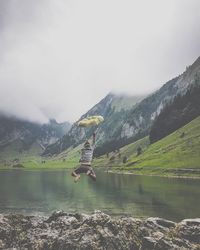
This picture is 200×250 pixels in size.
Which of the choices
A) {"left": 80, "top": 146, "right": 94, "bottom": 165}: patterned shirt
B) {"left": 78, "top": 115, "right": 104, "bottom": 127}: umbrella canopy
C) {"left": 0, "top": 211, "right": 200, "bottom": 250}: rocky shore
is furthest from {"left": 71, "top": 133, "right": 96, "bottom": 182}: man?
{"left": 0, "top": 211, "right": 200, "bottom": 250}: rocky shore

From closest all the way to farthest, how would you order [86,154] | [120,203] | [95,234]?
1. [86,154]
2. [95,234]
3. [120,203]

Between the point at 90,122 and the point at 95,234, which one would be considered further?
the point at 95,234

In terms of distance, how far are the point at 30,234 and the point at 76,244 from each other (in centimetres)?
616

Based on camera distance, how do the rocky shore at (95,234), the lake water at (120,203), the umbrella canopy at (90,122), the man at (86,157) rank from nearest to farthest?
the umbrella canopy at (90,122), the man at (86,157), the rocky shore at (95,234), the lake water at (120,203)

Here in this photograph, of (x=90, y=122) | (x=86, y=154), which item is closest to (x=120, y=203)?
(x=86, y=154)

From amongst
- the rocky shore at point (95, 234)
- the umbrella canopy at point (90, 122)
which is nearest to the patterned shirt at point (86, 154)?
the umbrella canopy at point (90, 122)

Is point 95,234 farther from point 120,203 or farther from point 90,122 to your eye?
point 120,203

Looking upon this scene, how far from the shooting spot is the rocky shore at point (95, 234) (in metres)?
40.4

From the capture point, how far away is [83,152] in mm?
28906

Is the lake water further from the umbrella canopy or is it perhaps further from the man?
the umbrella canopy

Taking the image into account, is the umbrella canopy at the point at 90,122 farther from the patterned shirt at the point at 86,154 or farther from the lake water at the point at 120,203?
the lake water at the point at 120,203

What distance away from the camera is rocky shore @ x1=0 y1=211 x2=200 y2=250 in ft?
133

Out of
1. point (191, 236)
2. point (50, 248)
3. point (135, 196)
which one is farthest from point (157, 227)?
point (135, 196)

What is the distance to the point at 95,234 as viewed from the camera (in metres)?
41.2
